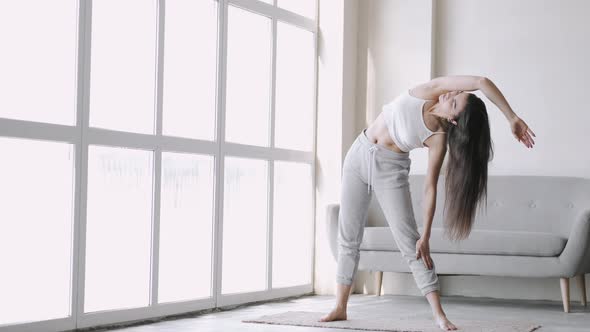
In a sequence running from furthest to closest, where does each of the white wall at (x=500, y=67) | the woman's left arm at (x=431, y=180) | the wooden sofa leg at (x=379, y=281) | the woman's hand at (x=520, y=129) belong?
the wooden sofa leg at (x=379, y=281) → the white wall at (x=500, y=67) → the woman's left arm at (x=431, y=180) → the woman's hand at (x=520, y=129)

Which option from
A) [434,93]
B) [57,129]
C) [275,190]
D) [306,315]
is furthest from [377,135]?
[275,190]

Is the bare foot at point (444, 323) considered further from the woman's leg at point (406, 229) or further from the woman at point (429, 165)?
the woman's leg at point (406, 229)

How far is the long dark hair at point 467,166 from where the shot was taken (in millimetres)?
3561

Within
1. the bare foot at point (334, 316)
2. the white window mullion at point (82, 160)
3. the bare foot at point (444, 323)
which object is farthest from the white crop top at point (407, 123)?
the white window mullion at point (82, 160)

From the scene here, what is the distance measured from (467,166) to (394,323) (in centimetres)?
104

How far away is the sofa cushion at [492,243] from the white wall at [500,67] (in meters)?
0.54

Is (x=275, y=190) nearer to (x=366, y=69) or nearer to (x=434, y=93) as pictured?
(x=366, y=69)

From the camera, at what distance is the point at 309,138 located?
612 centimetres

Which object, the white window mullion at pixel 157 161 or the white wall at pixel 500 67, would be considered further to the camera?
Answer: the white wall at pixel 500 67

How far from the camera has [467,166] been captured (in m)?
3.56

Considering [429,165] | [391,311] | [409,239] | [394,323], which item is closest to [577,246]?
[391,311]

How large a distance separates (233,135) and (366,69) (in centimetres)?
145

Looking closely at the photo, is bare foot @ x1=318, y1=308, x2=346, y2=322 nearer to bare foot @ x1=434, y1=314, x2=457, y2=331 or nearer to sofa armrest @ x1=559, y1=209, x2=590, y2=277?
bare foot @ x1=434, y1=314, x2=457, y2=331

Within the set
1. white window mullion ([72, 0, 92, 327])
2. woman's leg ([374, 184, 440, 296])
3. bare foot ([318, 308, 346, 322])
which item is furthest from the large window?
woman's leg ([374, 184, 440, 296])
